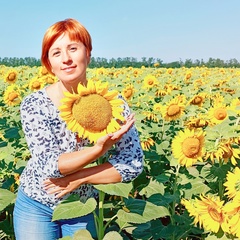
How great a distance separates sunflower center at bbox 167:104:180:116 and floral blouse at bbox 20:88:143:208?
2.01 meters

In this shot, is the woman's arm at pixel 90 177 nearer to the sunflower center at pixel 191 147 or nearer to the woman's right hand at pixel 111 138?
the woman's right hand at pixel 111 138

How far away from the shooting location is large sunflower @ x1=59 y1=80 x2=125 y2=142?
1733 mm

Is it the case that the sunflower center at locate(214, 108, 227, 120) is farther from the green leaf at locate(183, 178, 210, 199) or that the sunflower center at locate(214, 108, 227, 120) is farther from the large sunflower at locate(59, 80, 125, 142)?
the large sunflower at locate(59, 80, 125, 142)

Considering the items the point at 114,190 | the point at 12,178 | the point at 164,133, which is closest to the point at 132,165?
the point at 114,190

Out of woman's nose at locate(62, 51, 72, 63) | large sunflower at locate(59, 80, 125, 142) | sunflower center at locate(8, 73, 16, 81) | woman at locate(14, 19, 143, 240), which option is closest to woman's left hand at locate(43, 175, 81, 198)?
woman at locate(14, 19, 143, 240)

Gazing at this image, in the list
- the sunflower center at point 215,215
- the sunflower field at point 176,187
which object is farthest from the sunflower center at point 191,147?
the sunflower center at point 215,215

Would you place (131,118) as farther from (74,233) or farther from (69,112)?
(74,233)

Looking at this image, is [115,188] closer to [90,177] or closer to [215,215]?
[90,177]

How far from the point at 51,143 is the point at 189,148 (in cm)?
90

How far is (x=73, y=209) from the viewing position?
6.63 feet

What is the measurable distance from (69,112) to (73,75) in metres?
0.27

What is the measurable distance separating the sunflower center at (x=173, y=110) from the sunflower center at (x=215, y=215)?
2306 millimetres

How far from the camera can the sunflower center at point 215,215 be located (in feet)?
5.72

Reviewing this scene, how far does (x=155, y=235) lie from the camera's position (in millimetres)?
2895
